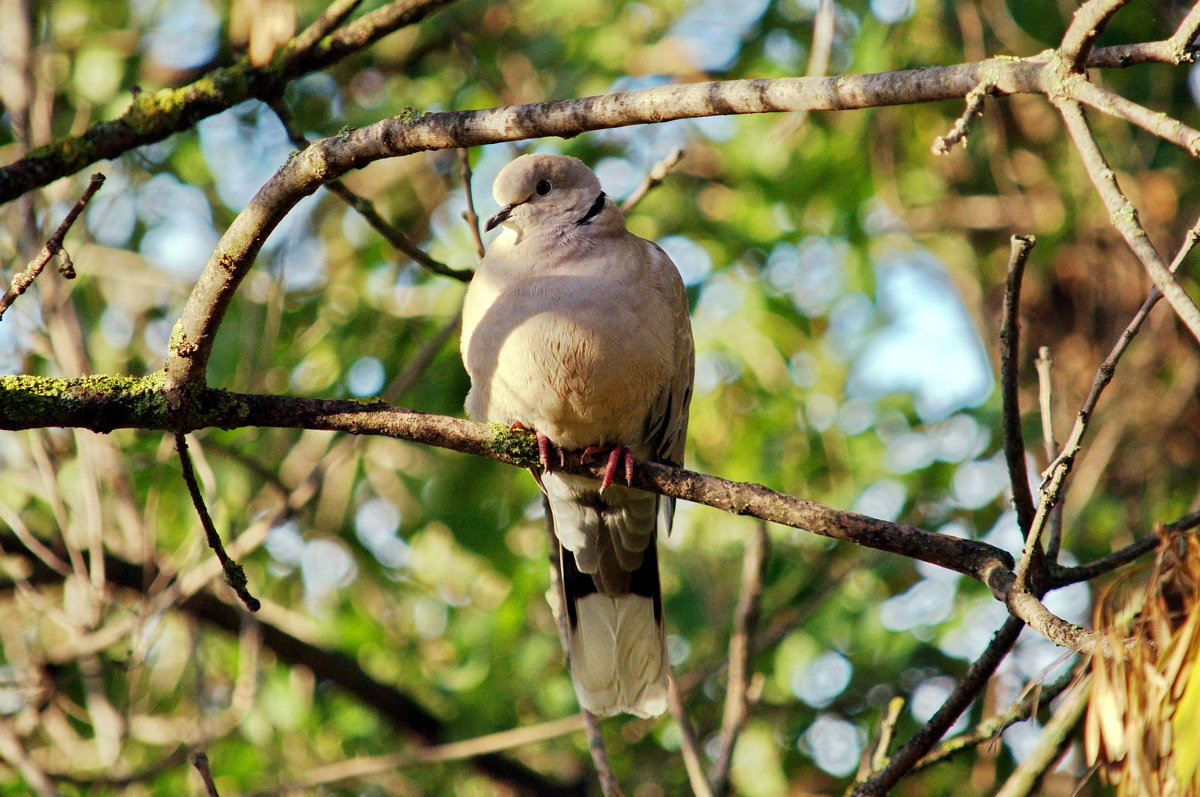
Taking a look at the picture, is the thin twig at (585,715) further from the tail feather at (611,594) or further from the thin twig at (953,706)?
the thin twig at (953,706)

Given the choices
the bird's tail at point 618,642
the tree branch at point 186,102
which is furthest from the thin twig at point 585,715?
the tree branch at point 186,102

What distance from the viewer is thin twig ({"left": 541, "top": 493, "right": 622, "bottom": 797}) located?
284cm

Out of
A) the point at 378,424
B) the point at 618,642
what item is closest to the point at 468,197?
the point at 378,424

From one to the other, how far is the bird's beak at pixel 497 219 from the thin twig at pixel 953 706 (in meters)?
2.09

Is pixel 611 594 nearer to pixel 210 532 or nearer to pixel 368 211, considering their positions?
pixel 368 211

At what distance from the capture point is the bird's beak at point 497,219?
3.68 metres

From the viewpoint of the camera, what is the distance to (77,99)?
4.53 m

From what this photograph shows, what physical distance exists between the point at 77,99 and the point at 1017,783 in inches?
166

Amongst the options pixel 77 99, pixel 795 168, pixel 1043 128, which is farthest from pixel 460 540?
pixel 1043 128

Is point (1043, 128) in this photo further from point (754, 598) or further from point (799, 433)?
point (754, 598)

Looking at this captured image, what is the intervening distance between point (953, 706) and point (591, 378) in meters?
1.34

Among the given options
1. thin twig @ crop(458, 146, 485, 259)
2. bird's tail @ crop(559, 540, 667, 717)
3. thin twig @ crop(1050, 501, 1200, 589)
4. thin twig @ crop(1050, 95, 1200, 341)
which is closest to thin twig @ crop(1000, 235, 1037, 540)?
thin twig @ crop(1050, 501, 1200, 589)

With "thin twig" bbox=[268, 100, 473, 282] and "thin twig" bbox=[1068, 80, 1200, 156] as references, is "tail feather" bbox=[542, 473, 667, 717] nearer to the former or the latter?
"thin twig" bbox=[268, 100, 473, 282]

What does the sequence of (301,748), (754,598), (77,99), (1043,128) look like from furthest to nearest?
(1043,128) < (301,748) < (77,99) < (754,598)
